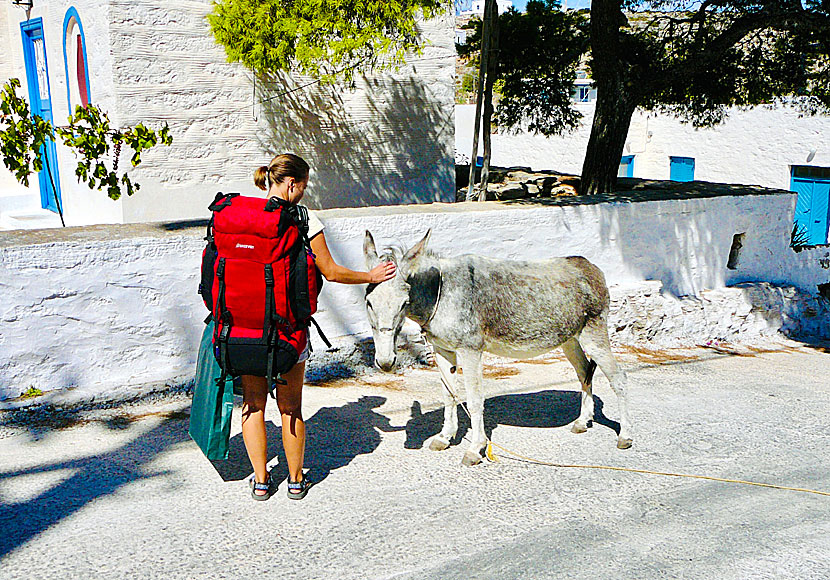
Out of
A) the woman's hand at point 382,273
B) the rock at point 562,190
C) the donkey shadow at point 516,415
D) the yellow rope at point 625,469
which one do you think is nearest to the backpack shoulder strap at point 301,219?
the woman's hand at point 382,273

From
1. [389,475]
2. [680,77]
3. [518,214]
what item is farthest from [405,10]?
[389,475]

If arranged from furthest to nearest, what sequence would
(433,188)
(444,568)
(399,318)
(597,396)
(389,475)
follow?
(433,188)
(597,396)
(389,475)
(399,318)
(444,568)

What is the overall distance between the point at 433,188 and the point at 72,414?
667cm

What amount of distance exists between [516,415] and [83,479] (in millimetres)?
3033

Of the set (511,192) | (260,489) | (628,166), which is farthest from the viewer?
→ (628,166)

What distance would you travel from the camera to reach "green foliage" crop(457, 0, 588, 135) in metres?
11.6

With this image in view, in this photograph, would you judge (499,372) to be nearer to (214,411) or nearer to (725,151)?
(214,411)

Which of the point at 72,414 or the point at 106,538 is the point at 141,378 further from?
the point at 106,538

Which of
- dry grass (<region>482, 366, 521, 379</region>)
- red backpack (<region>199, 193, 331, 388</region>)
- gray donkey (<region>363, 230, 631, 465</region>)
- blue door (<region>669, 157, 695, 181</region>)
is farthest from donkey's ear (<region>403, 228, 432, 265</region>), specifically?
blue door (<region>669, 157, 695, 181</region>)

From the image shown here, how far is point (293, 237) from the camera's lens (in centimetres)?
415

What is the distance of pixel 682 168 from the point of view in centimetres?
2219

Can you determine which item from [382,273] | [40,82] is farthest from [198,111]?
[382,273]

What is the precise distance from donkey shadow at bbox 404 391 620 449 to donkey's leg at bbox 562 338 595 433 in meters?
0.22

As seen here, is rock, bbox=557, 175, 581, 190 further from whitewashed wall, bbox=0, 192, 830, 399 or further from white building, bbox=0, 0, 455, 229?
whitewashed wall, bbox=0, 192, 830, 399
